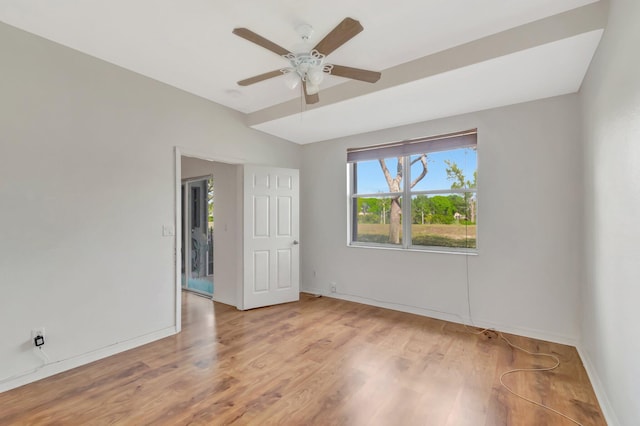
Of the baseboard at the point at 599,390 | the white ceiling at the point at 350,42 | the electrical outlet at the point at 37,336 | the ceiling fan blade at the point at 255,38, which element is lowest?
the baseboard at the point at 599,390

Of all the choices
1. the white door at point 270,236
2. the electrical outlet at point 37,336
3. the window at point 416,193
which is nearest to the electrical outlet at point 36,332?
the electrical outlet at point 37,336

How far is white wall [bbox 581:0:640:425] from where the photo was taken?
56.2 inches

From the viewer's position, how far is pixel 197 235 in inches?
197

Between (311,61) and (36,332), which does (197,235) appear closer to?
(36,332)

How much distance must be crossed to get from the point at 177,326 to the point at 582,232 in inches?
163

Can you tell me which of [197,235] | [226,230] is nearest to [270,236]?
[226,230]

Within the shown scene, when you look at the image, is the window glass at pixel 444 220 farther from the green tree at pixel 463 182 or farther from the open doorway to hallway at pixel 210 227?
the open doorway to hallway at pixel 210 227

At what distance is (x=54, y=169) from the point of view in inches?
92.0

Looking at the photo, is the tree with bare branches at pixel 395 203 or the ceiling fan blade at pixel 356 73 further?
the tree with bare branches at pixel 395 203

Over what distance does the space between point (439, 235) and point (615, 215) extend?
1928 mm

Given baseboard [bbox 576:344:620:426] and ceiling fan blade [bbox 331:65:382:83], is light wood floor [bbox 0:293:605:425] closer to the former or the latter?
baseboard [bbox 576:344:620:426]

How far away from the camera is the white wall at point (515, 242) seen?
109 inches

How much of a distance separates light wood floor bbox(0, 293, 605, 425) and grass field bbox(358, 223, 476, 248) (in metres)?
1.01

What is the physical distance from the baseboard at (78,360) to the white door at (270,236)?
1.15 m
